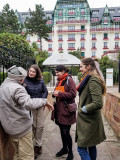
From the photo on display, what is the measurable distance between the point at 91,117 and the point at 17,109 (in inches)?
36.7

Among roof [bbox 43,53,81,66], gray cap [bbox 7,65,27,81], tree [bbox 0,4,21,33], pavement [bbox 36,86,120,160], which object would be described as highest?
tree [bbox 0,4,21,33]

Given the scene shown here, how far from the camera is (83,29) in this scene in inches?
1667

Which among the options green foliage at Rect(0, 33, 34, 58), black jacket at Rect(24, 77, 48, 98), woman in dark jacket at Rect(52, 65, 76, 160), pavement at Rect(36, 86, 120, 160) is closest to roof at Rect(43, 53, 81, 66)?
green foliage at Rect(0, 33, 34, 58)

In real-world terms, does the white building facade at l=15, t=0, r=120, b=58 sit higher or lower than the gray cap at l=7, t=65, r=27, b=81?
higher

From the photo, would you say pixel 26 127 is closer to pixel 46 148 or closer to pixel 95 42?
pixel 46 148

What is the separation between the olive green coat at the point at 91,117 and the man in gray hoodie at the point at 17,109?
0.54 metres

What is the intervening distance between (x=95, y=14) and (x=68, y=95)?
47647mm

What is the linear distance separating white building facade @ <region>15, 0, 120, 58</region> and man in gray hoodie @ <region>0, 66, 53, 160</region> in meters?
41.5

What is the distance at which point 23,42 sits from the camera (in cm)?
485

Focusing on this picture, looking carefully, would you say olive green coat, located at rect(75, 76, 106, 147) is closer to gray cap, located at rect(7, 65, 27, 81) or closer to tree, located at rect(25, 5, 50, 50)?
gray cap, located at rect(7, 65, 27, 81)

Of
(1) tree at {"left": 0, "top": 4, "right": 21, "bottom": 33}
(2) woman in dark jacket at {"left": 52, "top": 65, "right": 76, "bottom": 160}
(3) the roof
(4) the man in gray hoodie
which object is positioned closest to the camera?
(4) the man in gray hoodie

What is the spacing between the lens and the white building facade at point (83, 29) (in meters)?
42.3

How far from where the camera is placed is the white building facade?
42.3 metres

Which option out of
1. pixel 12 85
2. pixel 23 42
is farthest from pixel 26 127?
pixel 23 42
